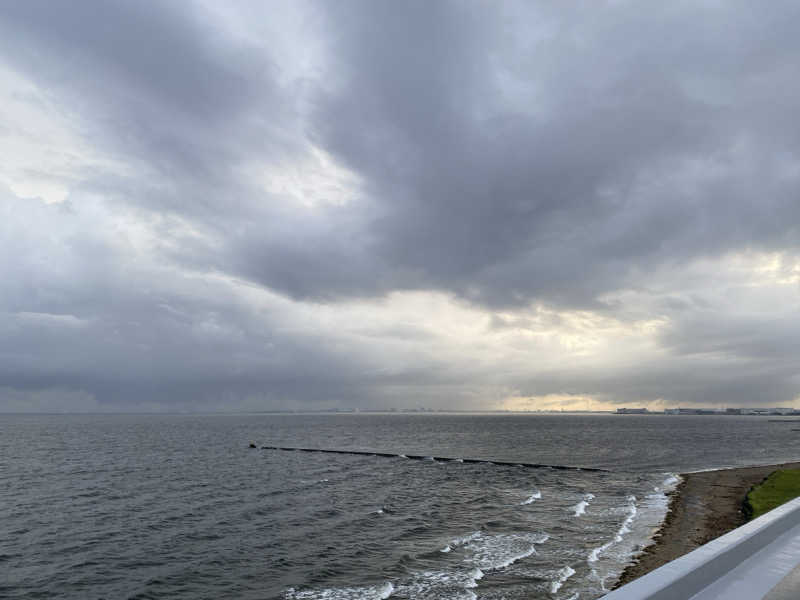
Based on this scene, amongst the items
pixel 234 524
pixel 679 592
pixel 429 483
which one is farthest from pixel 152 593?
pixel 429 483

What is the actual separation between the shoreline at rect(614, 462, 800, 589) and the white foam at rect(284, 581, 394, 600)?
32.8ft

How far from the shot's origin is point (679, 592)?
7.15 meters

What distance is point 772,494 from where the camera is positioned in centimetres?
4200

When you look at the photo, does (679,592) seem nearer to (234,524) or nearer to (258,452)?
(234,524)

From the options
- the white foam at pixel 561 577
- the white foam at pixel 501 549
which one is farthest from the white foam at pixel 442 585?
the white foam at pixel 561 577

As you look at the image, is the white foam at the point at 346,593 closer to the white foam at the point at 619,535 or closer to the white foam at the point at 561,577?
the white foam at the point at 561,577

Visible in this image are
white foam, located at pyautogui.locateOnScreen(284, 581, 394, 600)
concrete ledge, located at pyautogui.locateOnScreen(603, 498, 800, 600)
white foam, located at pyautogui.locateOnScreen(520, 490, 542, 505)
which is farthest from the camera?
white foam, located at pyautogui.locateOnScreen(520, 490, 542, 505)

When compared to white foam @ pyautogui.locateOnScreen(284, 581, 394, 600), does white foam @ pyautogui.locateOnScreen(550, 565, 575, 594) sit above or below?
above

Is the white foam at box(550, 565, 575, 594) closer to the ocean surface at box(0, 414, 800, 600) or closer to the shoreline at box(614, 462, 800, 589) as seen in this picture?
the ocean surface at box(0, 414, 800, 600)

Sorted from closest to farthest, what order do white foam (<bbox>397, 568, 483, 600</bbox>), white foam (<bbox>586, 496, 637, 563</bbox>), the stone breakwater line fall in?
white foam (<bbox>397, 568, 483, 600</bbox>) < white foam (<bbox>586, 496, 637, 563</bbox>) < the stone breakwater line

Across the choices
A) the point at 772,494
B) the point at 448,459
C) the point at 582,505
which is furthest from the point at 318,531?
the point at 448,459

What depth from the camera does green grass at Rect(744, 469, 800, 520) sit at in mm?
36459

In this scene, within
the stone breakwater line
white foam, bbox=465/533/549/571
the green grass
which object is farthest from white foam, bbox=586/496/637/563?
the stone breakwater line

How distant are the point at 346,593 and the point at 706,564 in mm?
18487
